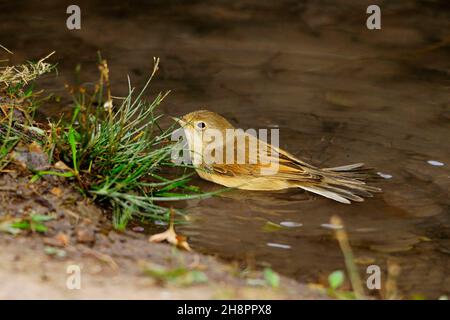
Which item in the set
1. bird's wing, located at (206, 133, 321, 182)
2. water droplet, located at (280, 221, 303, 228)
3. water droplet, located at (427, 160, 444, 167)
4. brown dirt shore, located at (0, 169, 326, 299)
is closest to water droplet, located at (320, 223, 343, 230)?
water droplet, located at (280, 221, 303, 228)

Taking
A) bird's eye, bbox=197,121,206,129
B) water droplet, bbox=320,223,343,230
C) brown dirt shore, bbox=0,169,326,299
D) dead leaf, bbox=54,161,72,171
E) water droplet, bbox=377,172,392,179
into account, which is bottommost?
brown dirt shore, bbox=0,169,326,299

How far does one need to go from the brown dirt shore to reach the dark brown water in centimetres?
64

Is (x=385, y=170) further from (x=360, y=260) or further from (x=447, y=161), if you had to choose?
(x=360, y=260)

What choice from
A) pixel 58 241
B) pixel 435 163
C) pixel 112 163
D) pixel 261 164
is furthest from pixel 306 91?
pixel 58 241

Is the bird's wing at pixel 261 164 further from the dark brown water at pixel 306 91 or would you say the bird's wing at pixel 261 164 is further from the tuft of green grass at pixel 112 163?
the tuft of green grass at pixel 112 163

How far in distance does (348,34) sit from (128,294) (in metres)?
8.11

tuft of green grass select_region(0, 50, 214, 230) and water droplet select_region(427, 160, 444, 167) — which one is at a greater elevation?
water droplet select_region(427, 160, 444, 167)

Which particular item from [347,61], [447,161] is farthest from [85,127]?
[347,61]

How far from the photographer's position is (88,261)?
238 inches

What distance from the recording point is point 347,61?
11.8 meters

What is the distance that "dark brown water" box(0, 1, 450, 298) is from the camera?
729 cm

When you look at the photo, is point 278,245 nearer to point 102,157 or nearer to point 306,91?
point 102,157

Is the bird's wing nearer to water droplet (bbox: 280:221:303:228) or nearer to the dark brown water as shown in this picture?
the dark brown water

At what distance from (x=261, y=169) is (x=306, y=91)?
8.21 feet
